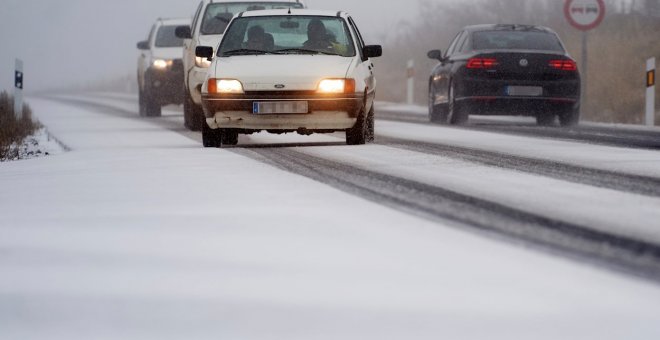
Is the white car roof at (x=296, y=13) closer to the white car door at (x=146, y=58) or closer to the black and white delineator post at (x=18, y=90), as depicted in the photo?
the black and white delineator post at (x=18, y=90)

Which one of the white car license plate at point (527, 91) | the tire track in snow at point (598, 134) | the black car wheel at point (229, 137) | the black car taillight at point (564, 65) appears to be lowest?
the tire track in snow at point (598, 134)

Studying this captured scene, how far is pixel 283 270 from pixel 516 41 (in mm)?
16344

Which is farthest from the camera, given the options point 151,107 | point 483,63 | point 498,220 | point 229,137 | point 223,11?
point 151,107

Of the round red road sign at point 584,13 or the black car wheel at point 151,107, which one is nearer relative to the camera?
the round red road sign at point 584,13

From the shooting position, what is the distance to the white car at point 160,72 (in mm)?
25188

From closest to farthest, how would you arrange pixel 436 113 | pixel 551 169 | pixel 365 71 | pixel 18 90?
pixel 551 169 → pixel 365 71 → pixel 18 90 → pixel 436 113

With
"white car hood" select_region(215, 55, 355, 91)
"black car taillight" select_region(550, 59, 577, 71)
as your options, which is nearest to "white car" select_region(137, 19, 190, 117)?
"black car taillight" select_region(550, 59, 577, 71)

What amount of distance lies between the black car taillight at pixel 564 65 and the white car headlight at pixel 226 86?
743cm

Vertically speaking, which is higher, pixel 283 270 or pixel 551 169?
pixel 283 270

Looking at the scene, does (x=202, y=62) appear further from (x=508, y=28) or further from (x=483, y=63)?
(x=508, y=28)

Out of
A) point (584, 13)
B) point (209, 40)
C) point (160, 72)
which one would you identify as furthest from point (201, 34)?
point (584, 13)

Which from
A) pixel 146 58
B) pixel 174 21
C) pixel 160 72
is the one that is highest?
pixel 174 21

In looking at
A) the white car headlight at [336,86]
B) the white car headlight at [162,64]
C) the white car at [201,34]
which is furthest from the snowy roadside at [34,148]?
the white car headlight at [162,64]

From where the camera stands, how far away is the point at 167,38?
87.1 ft
